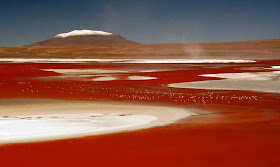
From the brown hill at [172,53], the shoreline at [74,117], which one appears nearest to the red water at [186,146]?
the shoreline at [74,117]

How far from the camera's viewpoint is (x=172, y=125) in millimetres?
9078

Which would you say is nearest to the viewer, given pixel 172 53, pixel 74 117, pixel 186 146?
pixel 186 146

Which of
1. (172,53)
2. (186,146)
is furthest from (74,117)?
(172,53)

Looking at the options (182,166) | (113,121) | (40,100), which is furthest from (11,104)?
(182,166)

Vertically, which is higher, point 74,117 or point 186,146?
point 74,117

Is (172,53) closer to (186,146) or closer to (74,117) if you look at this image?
(74,117)

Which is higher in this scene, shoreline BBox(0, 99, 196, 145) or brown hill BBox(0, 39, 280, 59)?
brown hill BBox(0, 39, 280, 59)

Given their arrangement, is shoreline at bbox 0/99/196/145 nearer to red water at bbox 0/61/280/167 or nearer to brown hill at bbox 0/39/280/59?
red water at bbox 0/61/280/167

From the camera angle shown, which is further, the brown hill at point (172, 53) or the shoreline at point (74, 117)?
the brown hill at point (172, 53)

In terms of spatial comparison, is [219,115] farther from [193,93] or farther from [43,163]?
[43,163]

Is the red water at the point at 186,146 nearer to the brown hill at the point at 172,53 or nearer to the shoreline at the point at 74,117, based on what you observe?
the shoreline at the point at 74,117

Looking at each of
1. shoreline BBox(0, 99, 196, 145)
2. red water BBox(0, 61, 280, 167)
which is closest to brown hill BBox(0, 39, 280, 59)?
Answer: shoreline BBox(0, 99, 196, 145)

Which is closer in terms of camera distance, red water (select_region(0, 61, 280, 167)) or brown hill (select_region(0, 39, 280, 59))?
red water (select_region(0, 61, 280, 167))

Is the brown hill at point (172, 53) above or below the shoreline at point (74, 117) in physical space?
above
